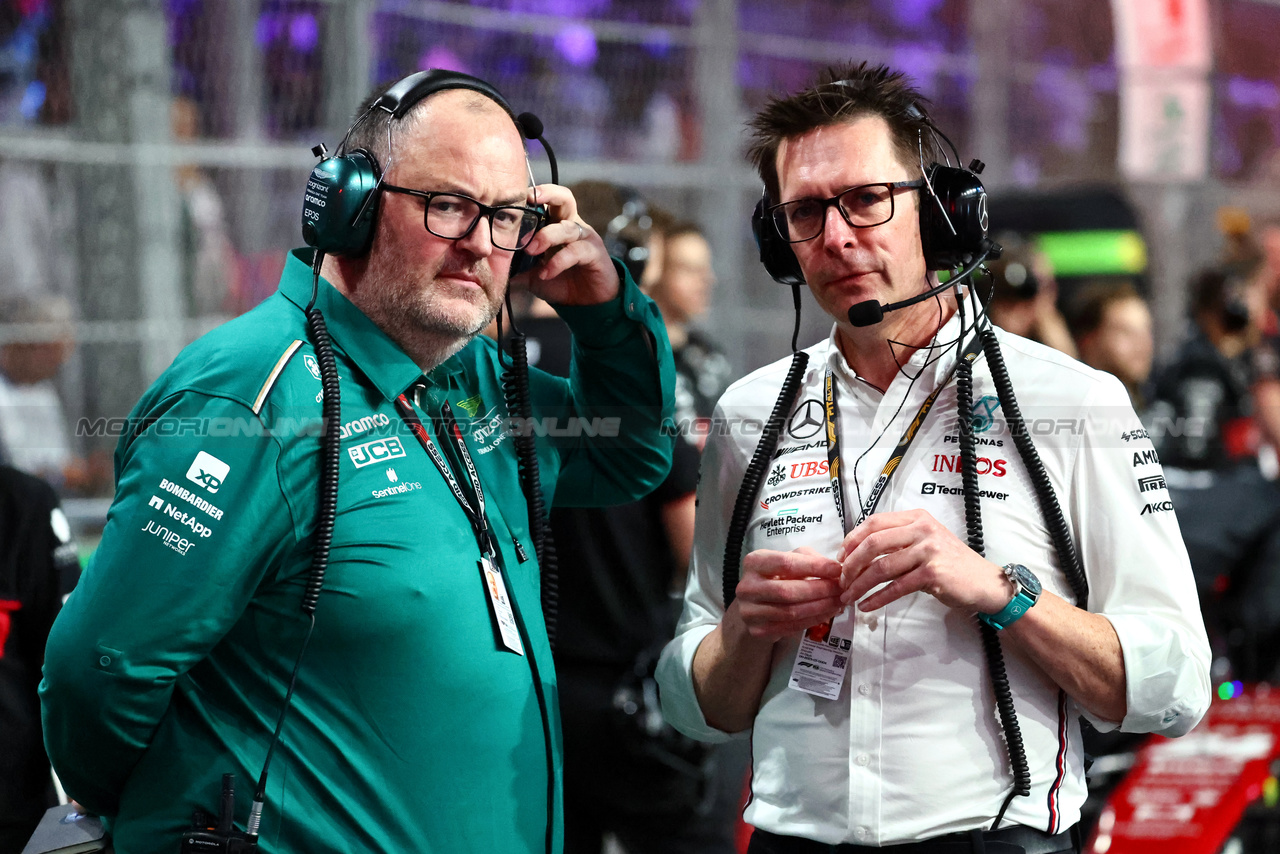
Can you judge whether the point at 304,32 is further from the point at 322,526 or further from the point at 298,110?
the point at 322,526

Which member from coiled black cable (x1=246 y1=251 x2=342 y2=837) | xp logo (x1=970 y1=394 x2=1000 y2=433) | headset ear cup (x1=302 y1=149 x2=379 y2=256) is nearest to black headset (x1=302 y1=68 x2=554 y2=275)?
headset ear cup (x1=302 y1=149 x2=379 y2=256)

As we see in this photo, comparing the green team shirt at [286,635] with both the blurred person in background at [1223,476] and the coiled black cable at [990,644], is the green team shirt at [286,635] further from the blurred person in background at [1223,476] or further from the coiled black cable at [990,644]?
the blurred person in background at [1223,476]

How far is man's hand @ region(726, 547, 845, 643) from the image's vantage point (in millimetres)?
1815

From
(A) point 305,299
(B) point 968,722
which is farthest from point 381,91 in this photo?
(B) point 968,722

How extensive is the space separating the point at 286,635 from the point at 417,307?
1.79 feet

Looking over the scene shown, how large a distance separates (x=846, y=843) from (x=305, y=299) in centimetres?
121

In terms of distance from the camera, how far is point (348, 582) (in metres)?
1.79

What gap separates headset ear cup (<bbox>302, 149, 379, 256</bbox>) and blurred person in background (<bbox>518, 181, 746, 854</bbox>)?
4.64 ft

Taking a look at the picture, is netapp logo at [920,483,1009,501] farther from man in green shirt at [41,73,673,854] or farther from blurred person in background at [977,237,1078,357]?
blurred person in background at [977,237,1078,357]

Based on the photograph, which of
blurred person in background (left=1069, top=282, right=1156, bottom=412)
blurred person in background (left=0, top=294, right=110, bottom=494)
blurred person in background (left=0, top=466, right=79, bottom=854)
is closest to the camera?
blurred person in background (left=0, top=466, right=79, bottom=854)

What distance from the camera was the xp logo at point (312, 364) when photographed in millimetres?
1888

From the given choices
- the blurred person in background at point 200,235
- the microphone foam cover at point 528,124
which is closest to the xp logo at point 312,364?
the microphone foam cover at point 528,124

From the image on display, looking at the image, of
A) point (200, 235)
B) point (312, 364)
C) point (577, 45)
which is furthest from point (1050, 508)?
point (577, 45)

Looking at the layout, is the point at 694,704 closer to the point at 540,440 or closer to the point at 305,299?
the point at 540,440
